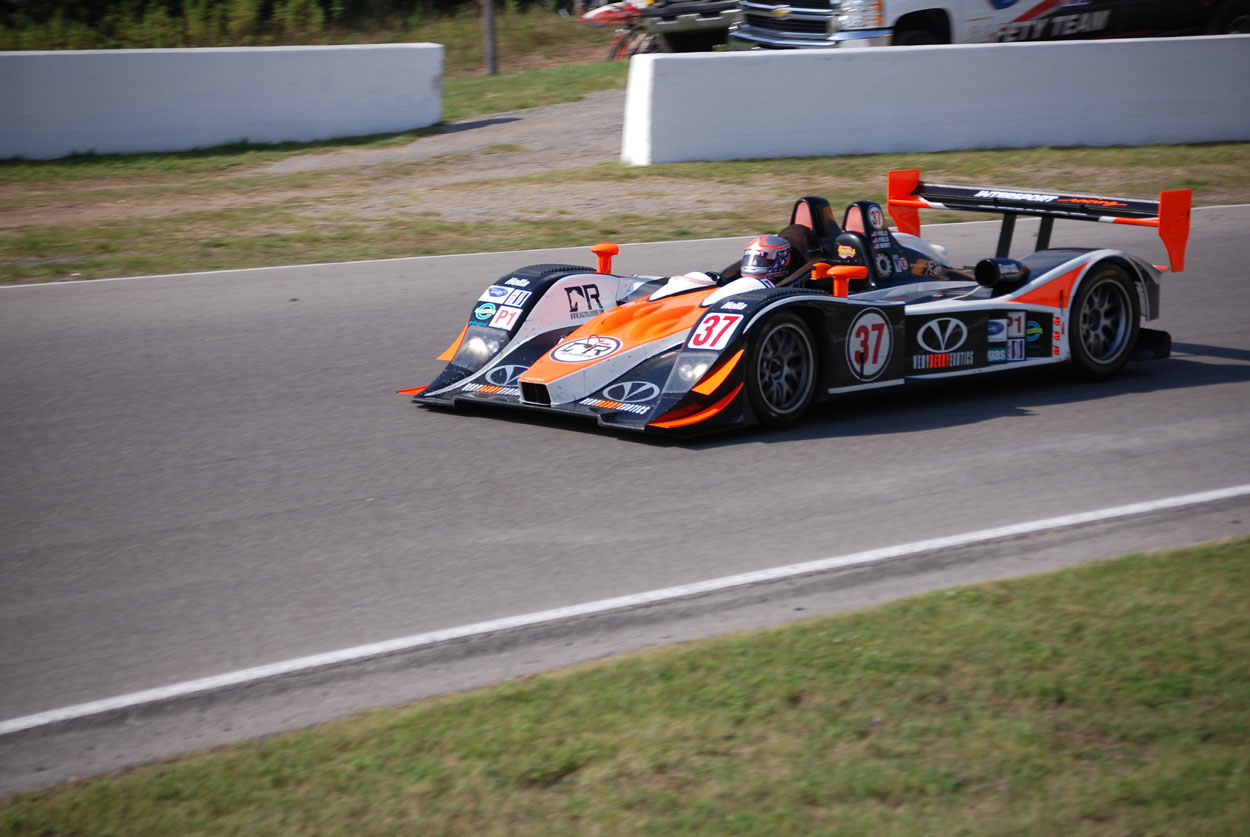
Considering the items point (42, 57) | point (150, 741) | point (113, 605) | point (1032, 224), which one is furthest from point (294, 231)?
point (150, 741)

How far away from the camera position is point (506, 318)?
24.2ft

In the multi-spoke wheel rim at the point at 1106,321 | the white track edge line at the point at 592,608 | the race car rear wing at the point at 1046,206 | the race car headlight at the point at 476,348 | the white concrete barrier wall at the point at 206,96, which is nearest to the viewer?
the white track edge line at the point at 592,608

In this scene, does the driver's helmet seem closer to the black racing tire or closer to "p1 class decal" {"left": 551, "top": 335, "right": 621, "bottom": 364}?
"p1 class decal" {"left": 551, "top": 335, "right": 621, "bottom": 364}

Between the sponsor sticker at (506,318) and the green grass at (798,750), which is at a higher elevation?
the sponsor sticker at (506,318)

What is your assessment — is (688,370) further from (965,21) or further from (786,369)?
(965,21)

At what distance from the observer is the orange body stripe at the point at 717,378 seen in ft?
20.9

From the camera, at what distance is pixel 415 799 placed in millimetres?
3234

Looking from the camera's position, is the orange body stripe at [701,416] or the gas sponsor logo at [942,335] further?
the gas sponsor logo at [942,335]

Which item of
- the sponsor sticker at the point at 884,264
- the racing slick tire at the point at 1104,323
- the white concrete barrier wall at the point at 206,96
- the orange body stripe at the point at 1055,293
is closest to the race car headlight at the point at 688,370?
the sponsor sticker at the point at 884,264

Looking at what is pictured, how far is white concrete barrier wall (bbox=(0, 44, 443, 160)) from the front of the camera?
16.3 meters

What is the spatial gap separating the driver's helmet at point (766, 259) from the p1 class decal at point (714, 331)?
885 mm

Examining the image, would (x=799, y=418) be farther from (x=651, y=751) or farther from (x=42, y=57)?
(x=42, y=57)

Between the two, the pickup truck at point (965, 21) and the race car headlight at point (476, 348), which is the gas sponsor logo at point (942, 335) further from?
the pickup truck at point (965, 21)

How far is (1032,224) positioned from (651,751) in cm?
1148
